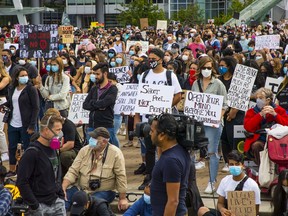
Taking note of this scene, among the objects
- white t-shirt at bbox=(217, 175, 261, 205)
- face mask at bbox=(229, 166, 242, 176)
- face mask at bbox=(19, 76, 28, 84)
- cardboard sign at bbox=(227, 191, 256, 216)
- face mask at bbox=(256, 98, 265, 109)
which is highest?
face mask at bbox=(19, 76, 28, 84)

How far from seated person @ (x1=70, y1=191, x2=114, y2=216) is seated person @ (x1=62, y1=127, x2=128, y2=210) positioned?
1.24 meters

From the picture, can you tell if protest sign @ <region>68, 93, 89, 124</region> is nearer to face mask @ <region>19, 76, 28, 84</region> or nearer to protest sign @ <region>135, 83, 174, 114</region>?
face mask @ <region>19, 76, 28, 84</region>

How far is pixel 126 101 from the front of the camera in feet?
46.4

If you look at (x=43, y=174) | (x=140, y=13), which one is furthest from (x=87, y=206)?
(x=140, y=13)

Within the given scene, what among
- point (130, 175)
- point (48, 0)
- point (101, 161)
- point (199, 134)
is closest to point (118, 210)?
point (101, 161)

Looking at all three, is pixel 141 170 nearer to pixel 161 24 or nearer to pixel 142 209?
pixel 142 209

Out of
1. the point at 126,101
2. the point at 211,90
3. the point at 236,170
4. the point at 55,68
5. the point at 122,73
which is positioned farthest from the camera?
the point at 122,73

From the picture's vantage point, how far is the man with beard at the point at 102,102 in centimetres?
1311

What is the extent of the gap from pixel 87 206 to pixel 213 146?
2844 mm

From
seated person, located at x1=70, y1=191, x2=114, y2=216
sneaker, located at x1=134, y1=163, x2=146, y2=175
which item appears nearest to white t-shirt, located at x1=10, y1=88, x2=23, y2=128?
sneaker, located at x1=134, y1=163, x2=146, y2=175

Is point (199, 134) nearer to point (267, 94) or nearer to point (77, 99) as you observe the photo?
point (267, 94)

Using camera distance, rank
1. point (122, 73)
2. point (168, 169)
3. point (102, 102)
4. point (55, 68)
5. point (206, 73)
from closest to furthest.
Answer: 1. point (168, 169)
2. point (206, 73)
3. point (102, 102)
4. point (55, 68)
5. point (122, 73)

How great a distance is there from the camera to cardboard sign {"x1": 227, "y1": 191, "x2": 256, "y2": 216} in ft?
32.9

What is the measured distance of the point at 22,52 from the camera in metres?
18.8
